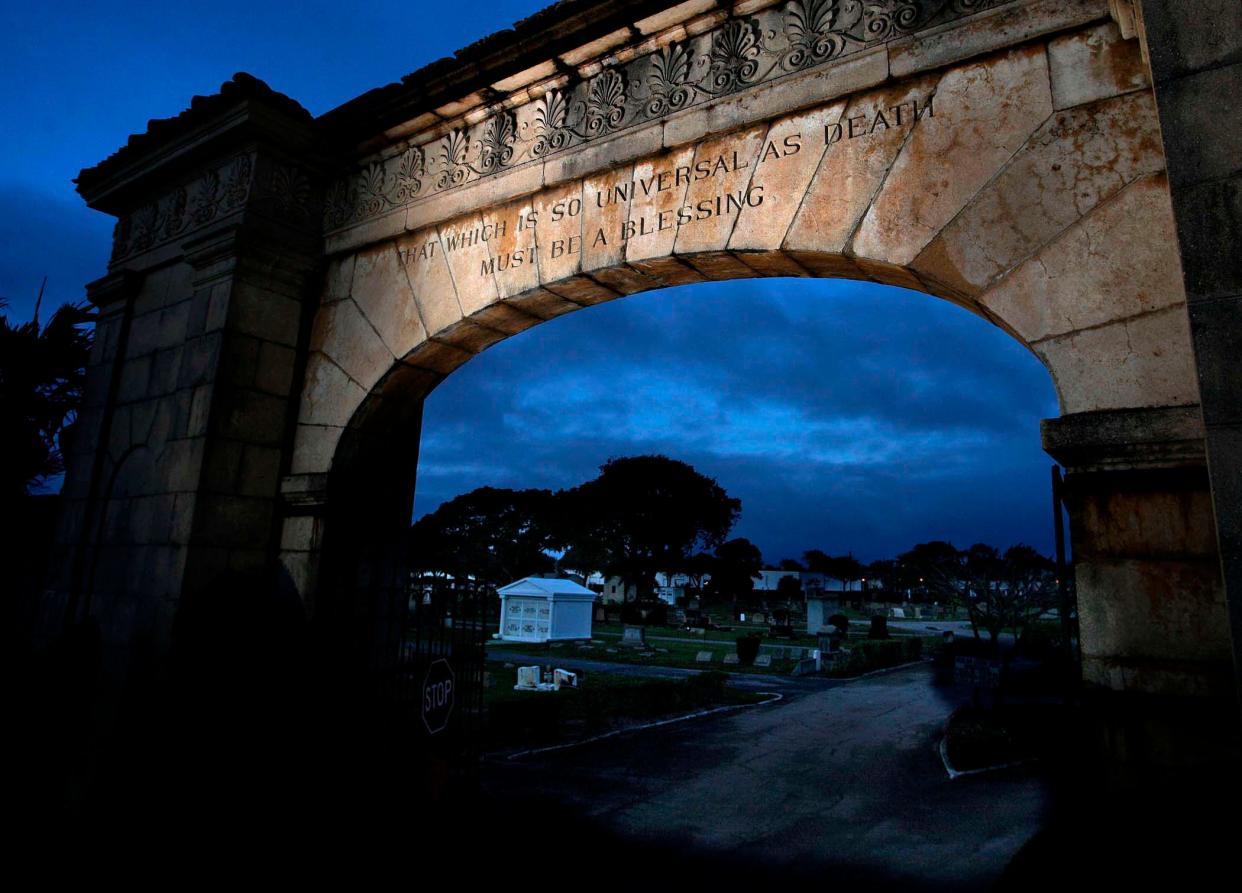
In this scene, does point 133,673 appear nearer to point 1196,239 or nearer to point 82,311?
point 82,311

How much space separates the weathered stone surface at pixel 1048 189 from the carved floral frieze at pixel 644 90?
0.74 meters

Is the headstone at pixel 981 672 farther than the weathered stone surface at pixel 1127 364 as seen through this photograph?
Yes

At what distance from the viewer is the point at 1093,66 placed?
284 centimetres

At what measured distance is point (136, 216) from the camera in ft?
20.0

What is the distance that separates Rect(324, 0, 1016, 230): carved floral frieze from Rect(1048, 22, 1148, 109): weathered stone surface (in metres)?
0.40

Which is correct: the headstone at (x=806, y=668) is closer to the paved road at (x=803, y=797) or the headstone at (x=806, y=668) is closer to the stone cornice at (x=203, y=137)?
the paved road at (x=803, y=797)

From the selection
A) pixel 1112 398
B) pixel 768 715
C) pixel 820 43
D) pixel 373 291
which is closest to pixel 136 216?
pixel 373 291

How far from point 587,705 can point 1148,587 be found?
10.2 m

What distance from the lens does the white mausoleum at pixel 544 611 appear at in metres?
24.3

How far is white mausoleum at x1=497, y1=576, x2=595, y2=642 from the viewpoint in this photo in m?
24.3

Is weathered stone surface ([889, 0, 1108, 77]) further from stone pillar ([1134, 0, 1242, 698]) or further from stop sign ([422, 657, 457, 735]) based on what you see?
stop sign ([422, 657, 457, 735])

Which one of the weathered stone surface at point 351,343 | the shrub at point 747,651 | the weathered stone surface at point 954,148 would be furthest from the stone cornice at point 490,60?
the shrub at point 747,651

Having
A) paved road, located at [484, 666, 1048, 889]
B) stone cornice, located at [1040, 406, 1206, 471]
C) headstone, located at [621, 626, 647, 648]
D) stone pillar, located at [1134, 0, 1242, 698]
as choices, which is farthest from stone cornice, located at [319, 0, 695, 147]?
headstone, located at [621, 626, 647, 648]

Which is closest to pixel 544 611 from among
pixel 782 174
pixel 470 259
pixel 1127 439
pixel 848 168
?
pixel 470 259
